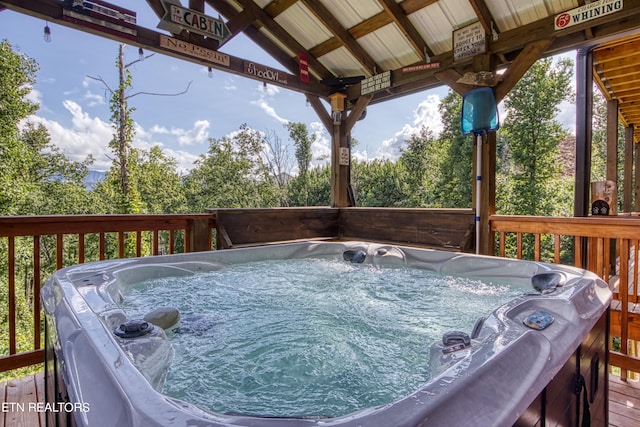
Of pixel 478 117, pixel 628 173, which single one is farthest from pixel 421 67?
pixel 628 173

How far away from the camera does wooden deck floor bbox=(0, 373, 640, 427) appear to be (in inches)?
59.7

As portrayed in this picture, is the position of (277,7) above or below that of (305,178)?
above

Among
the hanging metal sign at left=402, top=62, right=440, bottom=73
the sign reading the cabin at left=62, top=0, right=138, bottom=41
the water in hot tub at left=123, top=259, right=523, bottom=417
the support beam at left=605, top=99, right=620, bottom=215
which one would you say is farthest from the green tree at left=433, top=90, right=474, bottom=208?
the sign reading the cabin at left=62, top=0, right=138, bottom=41

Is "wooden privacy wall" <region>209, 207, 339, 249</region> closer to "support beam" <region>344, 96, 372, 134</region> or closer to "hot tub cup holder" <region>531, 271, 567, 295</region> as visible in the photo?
"support beam" <region>344, 96, 372, 134</region>

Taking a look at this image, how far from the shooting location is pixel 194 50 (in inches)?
123

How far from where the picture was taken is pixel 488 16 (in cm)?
292

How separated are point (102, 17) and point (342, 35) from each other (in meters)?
2.14

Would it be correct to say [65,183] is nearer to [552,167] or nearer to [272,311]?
[272,311]

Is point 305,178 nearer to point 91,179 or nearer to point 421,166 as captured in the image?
point 421,166

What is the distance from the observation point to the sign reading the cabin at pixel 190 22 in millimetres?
2846

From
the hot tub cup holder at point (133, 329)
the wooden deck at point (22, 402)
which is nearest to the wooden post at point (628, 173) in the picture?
the hot tub cup holder at point (133, 329)

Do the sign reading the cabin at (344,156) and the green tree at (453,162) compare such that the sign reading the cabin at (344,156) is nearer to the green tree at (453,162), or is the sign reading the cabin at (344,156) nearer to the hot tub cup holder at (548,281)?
the hot tub cup holder at (548,281)

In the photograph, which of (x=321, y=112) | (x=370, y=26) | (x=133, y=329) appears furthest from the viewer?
(x=321, y=112)

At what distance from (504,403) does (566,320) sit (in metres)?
0.62
